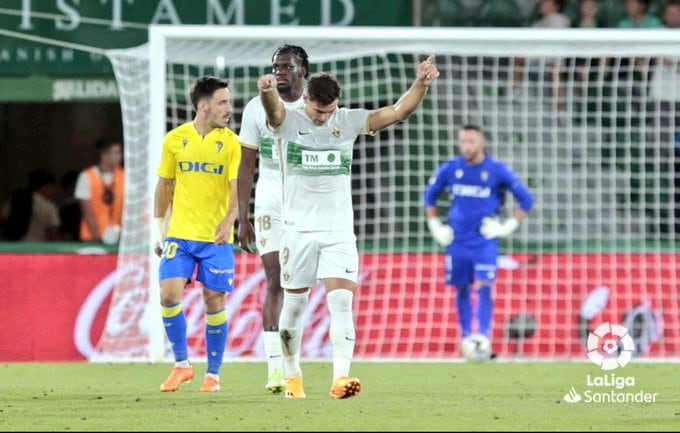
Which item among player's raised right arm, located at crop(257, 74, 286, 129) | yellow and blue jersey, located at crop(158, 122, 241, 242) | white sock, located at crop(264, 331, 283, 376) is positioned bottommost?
white sock, located at crop(264, 331, 283, 376)

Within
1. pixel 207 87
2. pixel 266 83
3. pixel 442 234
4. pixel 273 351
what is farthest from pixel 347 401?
pixel 442 234

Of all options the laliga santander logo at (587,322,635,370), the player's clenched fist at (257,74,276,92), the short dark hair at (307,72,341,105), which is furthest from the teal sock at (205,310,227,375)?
the laliga santander logo at (587,322,635,370)

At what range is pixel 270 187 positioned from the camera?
11391mm

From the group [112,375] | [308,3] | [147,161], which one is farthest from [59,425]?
[308,3]

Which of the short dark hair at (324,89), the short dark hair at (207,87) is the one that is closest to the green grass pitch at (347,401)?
the short dark hair at (324,89)

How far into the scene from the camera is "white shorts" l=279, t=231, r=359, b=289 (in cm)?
1012

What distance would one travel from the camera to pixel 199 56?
52.8 ft

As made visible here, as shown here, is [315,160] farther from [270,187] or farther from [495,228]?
[495,228]

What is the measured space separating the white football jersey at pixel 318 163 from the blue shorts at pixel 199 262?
3.72 ft

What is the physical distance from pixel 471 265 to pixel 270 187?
434 cm

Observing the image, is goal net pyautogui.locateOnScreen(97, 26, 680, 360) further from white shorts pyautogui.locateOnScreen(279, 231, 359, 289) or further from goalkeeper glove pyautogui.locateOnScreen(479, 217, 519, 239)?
white shorts pyautogui.locateOnScreen(279, 231, 359, 289)

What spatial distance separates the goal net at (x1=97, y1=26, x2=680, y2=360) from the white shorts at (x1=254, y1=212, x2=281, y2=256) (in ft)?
11.3

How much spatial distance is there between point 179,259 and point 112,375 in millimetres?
2219

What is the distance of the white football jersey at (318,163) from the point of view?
10.2 metres
